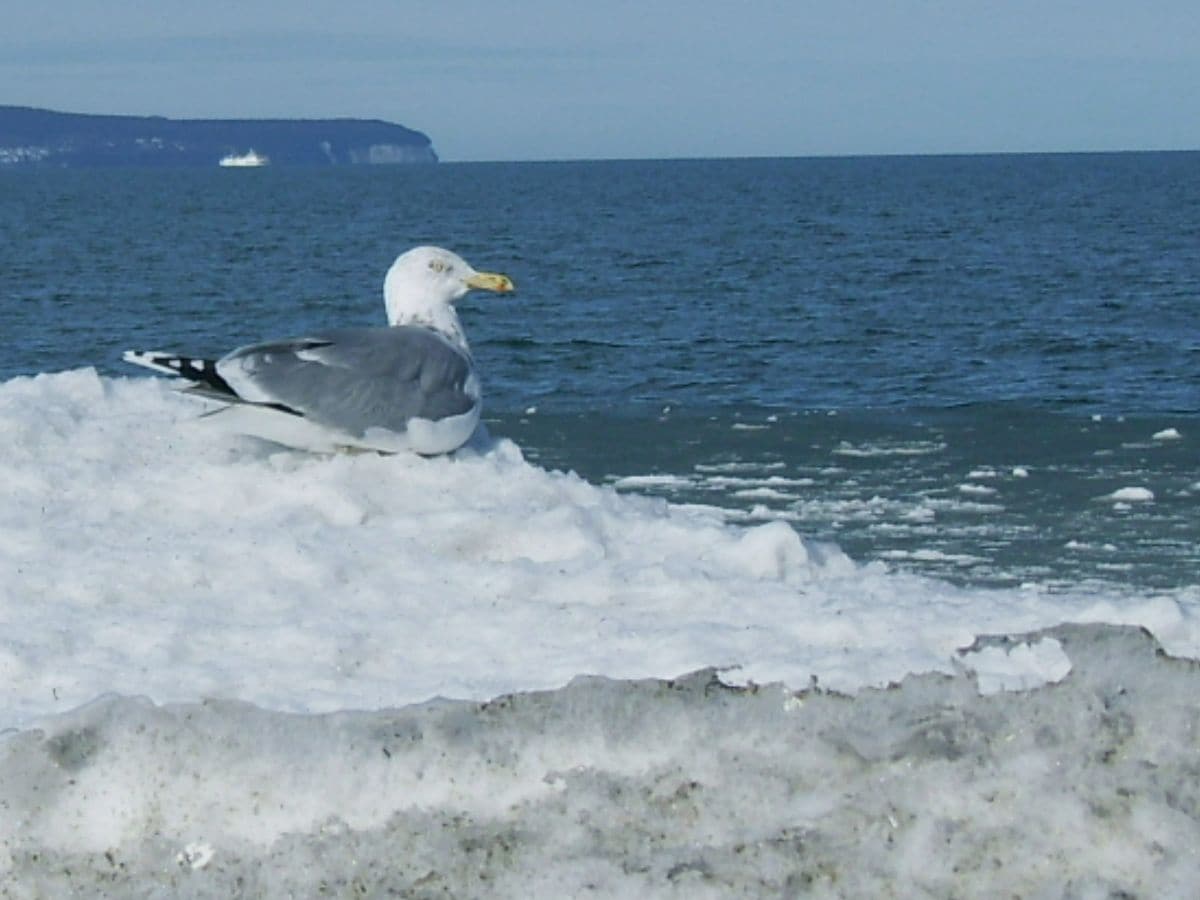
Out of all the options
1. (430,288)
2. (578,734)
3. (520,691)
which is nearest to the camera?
(578,734)

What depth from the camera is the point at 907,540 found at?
417 inches

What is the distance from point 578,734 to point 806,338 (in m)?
25.5

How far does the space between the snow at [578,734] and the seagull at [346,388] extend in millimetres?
1356

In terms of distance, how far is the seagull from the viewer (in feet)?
22.7

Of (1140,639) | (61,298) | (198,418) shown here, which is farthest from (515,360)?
(1140,639)

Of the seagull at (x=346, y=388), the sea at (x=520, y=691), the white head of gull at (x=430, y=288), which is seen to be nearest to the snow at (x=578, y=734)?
the sea at (x=520, y=691)

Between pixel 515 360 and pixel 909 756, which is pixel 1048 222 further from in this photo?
pixel 909 756

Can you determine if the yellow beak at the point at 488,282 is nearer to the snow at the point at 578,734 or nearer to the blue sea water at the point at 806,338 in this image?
the snow at the point at 578,734

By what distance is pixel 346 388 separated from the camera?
7016 mm

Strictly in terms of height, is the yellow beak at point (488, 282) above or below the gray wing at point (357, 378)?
above

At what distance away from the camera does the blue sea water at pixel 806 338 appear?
39.1 ft

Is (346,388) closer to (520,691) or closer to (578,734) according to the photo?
(520,691)

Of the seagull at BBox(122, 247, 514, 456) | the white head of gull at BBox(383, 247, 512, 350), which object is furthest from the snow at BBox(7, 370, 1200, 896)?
the white head of gull at BBox(383, 247, 512, 350)

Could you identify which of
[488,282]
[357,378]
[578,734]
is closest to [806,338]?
[488,282]
